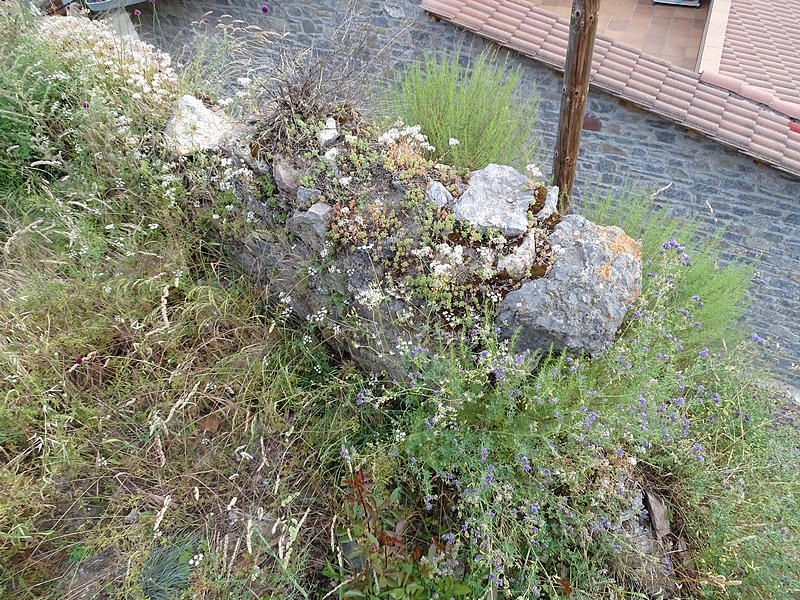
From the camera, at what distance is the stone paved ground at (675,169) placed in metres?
6.23

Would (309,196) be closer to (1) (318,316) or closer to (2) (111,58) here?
(1) (318,316)

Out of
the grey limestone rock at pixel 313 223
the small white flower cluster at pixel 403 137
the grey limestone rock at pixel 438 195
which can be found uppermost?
the small white flower cluster at pixel 403 137

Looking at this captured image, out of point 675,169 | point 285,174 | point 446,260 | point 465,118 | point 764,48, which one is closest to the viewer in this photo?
point 446,260

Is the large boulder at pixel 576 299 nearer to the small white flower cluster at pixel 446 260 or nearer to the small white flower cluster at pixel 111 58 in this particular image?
the small white flower cluster at pixel 446 260

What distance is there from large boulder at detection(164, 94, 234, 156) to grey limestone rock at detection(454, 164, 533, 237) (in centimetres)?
161

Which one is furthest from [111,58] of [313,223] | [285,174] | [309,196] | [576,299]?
[576,299]

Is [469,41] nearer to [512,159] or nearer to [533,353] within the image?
[512,159]

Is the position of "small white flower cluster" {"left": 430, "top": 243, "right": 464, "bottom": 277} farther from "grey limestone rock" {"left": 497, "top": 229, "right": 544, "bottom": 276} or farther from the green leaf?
the green leaf

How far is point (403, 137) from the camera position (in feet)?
9.95

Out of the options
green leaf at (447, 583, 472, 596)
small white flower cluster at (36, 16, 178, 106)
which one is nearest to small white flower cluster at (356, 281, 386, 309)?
green leaf at (447, 583, 472, 596)

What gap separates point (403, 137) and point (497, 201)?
774 mm

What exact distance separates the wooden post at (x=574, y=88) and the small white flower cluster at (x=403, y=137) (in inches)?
41.9

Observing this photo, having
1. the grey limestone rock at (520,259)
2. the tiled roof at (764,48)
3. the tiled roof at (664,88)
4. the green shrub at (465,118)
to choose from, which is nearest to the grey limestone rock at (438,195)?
the grey limestone rock at (520,259)

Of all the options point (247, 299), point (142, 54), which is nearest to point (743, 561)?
point (247, 299)
